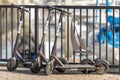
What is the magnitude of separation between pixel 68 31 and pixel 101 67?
1.25 meters

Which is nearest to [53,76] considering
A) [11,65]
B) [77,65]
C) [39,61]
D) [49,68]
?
[49,68]

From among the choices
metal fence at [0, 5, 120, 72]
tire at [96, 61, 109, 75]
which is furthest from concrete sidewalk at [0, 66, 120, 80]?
metal fence at [0, 5, 120, 72]

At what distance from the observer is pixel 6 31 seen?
1231 centimetres

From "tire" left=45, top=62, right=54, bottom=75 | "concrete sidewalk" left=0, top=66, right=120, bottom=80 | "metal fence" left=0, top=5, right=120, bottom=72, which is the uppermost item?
"metal fence" left=0, top=5, right=120, bottom=72

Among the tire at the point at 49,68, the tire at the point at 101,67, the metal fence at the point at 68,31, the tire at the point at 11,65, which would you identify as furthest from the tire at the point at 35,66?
the tire at the point at 101,67

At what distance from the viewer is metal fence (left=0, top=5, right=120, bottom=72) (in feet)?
38.0

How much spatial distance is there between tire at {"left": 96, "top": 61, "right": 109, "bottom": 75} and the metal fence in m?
0.45

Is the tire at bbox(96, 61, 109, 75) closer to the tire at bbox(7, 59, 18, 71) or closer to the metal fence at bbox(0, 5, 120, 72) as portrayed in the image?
the metal fence at bbox(0, 5, 120, 72)

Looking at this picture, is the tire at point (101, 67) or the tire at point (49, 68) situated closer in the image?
the tire at point (49, 68)

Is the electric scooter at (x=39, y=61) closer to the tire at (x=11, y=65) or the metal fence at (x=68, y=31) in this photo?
the tire at (x=11, y=65)

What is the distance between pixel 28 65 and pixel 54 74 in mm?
730

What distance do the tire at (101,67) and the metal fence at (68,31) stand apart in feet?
1.48

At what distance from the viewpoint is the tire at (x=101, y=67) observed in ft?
36.4

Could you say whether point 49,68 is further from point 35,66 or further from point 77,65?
point 77,65
